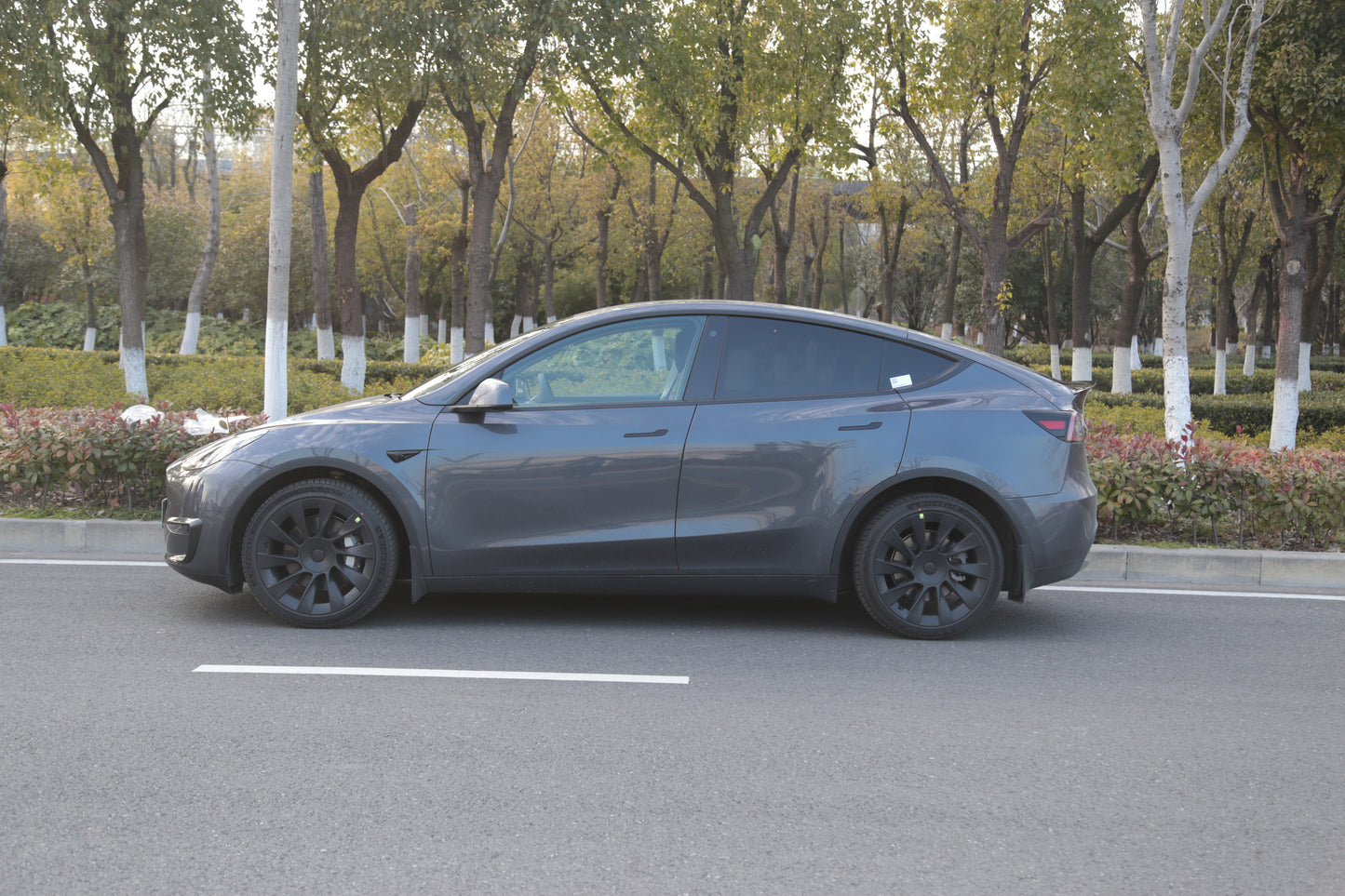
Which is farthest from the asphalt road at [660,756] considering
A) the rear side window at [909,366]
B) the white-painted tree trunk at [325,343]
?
the white-painted tree trunk at [325,343]

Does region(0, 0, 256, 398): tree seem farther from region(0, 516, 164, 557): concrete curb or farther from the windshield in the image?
the windshield

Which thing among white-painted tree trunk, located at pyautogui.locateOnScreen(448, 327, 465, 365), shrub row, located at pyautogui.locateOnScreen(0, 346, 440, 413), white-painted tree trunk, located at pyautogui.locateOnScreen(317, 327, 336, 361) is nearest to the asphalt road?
shrub row, located at pyautogui.locateOnScreen(0, 346, 440, 413)

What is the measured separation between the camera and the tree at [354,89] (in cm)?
1648

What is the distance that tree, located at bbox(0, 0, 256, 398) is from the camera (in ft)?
54.6

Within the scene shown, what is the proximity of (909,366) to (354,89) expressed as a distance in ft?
52.3

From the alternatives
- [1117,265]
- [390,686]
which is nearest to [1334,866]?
[390,686]

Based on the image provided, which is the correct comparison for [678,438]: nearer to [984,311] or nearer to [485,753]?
[485,753]

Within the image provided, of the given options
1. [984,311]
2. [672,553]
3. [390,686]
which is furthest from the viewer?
[984,311]

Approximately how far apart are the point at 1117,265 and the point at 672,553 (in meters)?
52.8

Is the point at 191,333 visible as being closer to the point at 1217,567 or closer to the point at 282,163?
the point at 282,163

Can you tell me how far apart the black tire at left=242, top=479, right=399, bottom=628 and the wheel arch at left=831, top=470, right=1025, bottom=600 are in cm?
232

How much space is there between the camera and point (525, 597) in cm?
669

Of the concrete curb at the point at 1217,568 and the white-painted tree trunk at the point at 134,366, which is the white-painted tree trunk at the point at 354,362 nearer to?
the white-painted tree trunk at the point at 134,366

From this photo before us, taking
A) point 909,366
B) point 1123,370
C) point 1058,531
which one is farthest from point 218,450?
point 1123,370
